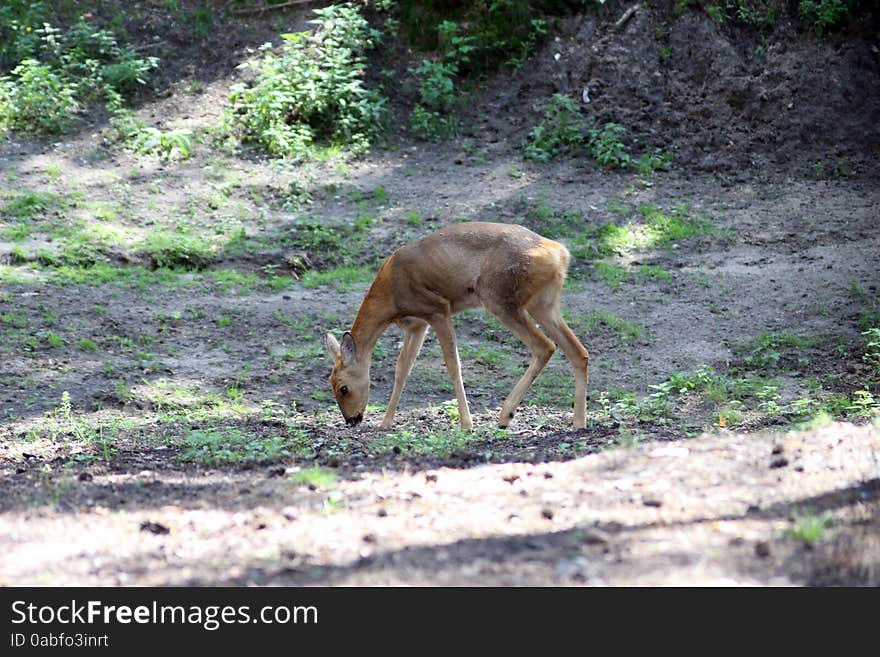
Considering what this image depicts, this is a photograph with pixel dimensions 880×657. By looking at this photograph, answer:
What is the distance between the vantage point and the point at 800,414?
9188mm

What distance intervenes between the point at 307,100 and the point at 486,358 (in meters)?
7.00

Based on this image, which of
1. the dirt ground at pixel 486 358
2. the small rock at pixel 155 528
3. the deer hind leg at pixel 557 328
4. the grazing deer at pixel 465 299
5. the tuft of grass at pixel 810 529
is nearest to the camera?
the tuft of grass at pixel 810 529

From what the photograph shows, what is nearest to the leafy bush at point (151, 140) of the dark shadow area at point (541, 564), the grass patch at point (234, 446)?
the grass patch at point (234, 446)

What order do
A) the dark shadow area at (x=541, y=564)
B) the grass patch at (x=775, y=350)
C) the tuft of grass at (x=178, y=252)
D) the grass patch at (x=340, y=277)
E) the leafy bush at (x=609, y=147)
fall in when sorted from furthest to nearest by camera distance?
the leafy bush at (x=609, y=147) < the tuft of grass at (x=178, y=252) < the grass patch at (x=340, y=277) < the grass patch at (x=775, y=350) < the dark shadow area at (x=541, y=564)

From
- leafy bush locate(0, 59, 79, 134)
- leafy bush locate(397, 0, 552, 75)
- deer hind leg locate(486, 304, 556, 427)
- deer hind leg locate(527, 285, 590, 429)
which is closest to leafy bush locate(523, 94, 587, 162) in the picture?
leafy bush locate(397, 0, 552, 75)

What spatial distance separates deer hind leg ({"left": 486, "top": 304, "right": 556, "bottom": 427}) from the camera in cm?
935

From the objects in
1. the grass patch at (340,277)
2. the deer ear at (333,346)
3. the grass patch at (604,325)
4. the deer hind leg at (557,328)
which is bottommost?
the grass patch at (340,277)

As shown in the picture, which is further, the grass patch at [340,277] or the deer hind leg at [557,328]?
the grass patch at [340,277]

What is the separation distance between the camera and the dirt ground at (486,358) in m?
5.07

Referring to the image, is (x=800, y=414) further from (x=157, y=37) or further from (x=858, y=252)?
(x=157, y=37)

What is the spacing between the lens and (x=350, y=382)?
9.70m

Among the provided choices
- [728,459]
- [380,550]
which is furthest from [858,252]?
[380,550]

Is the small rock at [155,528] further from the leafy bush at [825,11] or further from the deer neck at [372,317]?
the leafy bush at [825,11]
